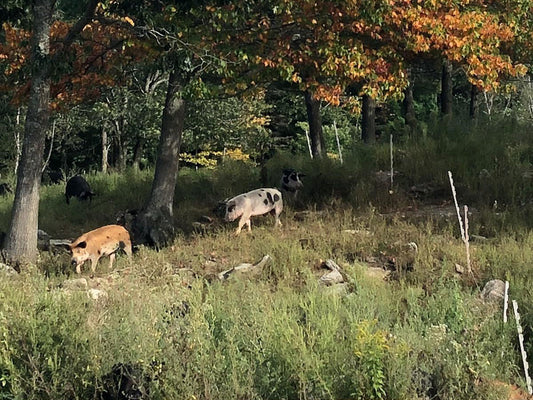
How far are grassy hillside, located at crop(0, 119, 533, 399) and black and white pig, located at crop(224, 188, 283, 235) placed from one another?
327 mm

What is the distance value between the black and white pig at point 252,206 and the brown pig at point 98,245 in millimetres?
2075

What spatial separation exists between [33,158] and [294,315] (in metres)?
6.30

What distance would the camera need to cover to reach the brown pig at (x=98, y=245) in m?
10.1

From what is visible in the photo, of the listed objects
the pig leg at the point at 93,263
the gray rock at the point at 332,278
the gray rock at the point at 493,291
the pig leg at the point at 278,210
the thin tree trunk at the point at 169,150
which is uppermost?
the thin tree trunk at the point at 169,150

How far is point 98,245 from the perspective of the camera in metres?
10.4

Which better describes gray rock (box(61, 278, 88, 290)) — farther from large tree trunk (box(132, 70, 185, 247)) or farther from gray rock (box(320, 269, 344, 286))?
large tree trunk (box(132, 70, 185, 247))

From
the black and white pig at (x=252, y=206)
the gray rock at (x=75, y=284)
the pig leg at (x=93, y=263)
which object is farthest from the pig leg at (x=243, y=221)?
the gray rock at (x=75, y=284)

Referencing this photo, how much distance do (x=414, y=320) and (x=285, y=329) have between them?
1.73 meters

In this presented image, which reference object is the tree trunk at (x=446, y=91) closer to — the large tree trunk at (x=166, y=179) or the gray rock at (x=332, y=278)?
the large tree trunk at (x=166, y=179)

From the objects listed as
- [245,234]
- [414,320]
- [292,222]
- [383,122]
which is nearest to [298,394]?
[414,320]

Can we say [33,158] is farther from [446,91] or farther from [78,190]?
[446,91]

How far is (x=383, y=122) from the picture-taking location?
43312 mm

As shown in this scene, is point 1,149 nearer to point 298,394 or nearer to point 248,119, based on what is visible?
point 248,119

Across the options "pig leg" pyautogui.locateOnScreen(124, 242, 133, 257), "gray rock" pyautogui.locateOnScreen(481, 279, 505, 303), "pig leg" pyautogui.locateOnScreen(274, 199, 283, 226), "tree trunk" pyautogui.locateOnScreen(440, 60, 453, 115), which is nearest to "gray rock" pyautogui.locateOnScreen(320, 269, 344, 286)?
"gray rock" pyautogui.locateOnScreen(481, 279, 505, 303)
